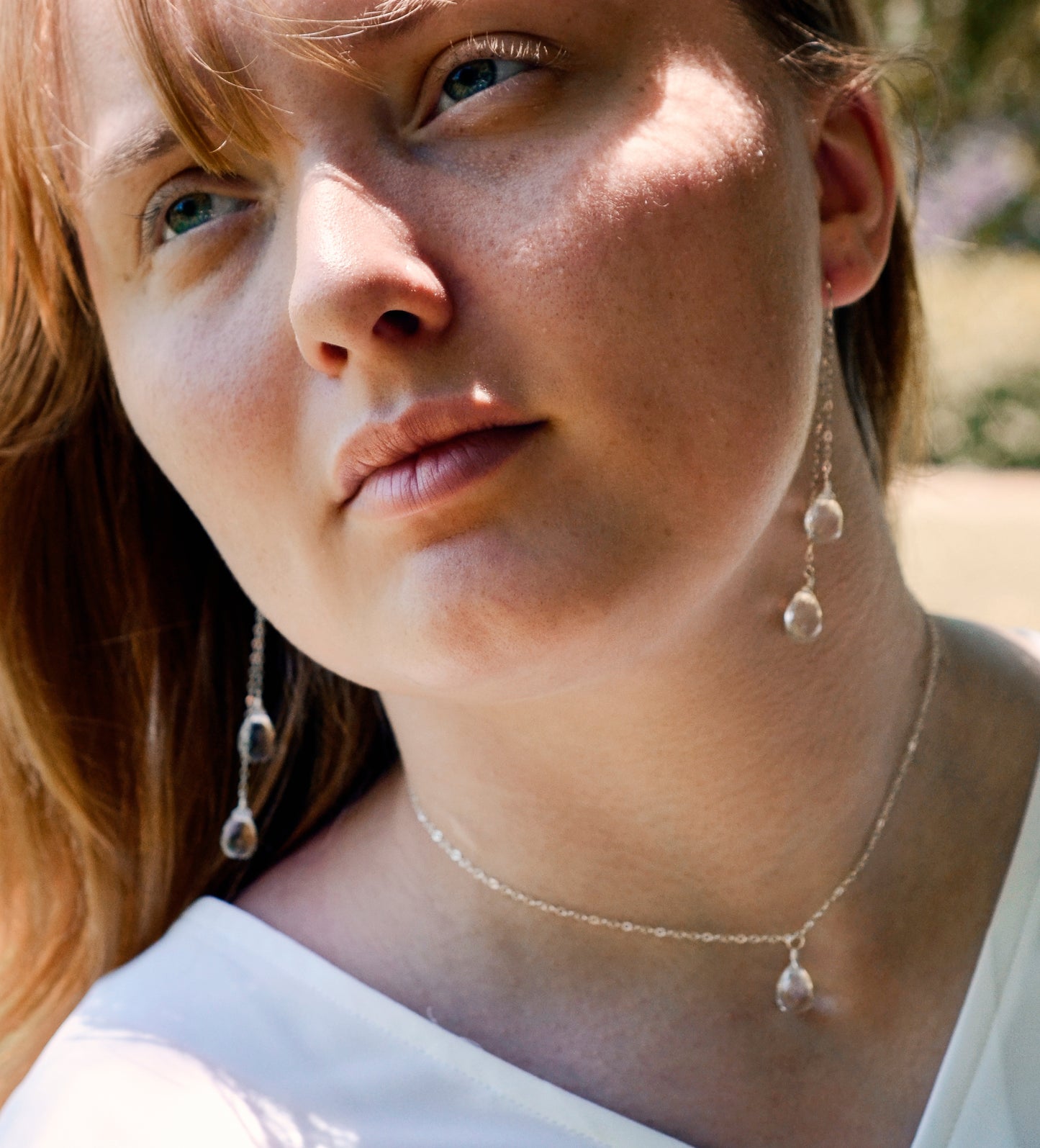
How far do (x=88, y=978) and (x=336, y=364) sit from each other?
1.12 m

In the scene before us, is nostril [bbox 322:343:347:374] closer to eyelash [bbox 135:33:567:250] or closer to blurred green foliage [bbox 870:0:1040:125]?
eyelash [bbox 135:33:567:250]

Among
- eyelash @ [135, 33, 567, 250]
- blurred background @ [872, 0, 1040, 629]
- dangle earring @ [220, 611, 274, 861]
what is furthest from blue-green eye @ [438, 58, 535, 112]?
Answer: blurred background @ [872, 0, 1040, 629]

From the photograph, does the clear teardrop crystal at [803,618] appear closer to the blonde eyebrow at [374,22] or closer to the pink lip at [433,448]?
the pink lip at [433,448]

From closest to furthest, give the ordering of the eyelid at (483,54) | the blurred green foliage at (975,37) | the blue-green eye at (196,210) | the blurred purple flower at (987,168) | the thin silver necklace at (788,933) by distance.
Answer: the eyelid at (483,54) < the blue-green eye at (196,210) < the thin silver necklace at (788,933) < the blurred green foliage at (975,37) < the blurred purple flower at (987,168)

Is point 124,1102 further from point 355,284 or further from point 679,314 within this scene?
point 679,314

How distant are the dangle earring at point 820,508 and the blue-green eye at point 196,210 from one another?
76 cm

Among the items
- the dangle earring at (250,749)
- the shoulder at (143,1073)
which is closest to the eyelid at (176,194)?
the dangle earring at (250,749)

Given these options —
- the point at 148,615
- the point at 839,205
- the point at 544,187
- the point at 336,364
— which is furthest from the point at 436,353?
the point at 148,615

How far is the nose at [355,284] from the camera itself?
132cm

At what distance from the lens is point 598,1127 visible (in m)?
1.57

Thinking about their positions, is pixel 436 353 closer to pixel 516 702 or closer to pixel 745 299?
pixel 745 299

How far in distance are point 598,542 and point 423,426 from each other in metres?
0.22

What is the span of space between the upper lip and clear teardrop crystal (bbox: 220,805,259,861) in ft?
2.74

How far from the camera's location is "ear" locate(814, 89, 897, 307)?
1.76 meters
